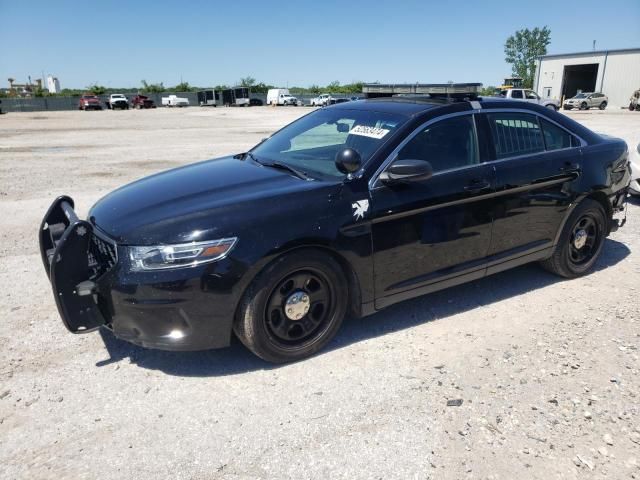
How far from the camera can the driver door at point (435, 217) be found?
3471 millimetres

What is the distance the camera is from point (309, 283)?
3287 mm

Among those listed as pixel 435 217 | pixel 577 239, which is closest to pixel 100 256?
pixel 435 217

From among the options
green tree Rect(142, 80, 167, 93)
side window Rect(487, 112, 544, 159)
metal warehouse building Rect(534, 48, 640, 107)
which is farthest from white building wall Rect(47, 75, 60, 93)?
side window Rect(487, 112, 544, 159)

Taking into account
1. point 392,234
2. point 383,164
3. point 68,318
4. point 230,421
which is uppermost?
point 383,164

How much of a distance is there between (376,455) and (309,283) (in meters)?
1.17

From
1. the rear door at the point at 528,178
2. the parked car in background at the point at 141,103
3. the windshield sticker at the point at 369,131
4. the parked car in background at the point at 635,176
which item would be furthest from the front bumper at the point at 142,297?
the parked car in background at the point at 141,103

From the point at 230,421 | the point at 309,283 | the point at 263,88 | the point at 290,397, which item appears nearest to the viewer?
the point at 230,421

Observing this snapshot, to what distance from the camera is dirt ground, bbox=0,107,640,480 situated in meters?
2.49

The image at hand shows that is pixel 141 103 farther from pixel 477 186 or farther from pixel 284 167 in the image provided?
pixel 477 186

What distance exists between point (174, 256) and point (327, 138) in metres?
1.81

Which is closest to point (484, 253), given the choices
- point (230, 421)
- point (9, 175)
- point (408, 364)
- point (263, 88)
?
point (408, 364)

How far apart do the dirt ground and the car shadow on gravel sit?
0.7 inches

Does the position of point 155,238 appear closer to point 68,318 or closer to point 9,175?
point 68,318

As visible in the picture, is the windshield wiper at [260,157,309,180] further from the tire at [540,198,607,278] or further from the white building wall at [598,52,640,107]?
the white building wall at [598,52,640,107]
